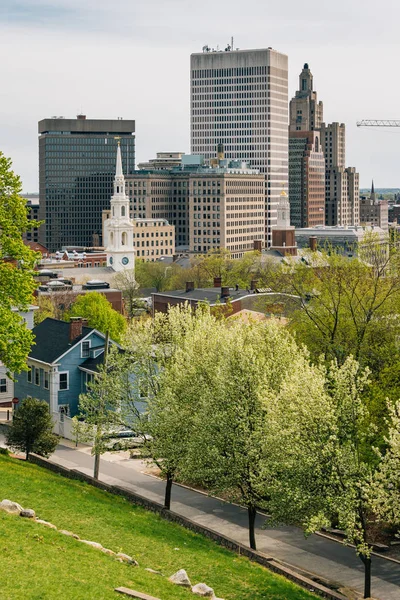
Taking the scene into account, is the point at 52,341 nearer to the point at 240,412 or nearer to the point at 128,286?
the point at 240,412

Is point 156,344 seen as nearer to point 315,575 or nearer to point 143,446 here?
point 143,446

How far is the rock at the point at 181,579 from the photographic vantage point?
34.2 metres

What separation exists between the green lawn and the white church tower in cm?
13410

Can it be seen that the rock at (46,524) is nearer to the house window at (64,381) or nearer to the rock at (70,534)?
the rock at (70,534)

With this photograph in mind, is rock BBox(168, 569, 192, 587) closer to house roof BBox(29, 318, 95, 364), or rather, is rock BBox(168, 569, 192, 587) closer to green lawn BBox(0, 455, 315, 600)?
green lawn BBox(0, 455, 315, 600)

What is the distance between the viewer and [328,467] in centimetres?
4041

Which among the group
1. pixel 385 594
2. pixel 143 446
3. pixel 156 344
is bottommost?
pixel 385 594

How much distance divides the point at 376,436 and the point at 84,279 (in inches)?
4800

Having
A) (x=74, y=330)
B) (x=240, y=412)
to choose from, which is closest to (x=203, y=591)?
(x=240, y=412)

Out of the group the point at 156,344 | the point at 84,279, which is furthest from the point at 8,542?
the point at 84,279

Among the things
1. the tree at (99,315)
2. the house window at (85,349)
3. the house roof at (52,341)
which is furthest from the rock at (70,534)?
the tree at (99,315)

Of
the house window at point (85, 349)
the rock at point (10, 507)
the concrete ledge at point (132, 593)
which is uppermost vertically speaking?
the house window at point (85, 349)

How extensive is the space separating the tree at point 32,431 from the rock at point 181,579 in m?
26.1

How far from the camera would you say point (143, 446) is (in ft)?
174
